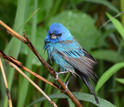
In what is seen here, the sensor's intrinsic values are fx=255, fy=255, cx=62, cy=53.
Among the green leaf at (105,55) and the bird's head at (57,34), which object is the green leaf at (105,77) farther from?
the green leaf at (105,55)

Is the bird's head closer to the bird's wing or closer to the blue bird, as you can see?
the blue bird

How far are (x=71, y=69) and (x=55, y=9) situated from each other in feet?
5.61

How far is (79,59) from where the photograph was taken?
2143 millimetres

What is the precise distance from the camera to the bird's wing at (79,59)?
6.81ft

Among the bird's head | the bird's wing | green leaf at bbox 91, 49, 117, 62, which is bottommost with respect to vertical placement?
green leaf at bbox 91, 49, 117, 62

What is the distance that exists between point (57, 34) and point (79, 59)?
0.96 ft

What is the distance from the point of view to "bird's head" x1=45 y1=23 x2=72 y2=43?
2186 mm

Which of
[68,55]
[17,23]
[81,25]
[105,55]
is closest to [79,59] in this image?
[68,55]

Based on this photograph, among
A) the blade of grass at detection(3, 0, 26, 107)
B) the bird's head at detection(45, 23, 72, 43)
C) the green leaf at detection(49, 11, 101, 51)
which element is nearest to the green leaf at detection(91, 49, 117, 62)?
the green leaf at detection(49, 11, 101, 51)

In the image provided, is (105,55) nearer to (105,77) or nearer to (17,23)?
(105,77)

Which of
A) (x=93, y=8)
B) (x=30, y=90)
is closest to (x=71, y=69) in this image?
(x=30, y=90)

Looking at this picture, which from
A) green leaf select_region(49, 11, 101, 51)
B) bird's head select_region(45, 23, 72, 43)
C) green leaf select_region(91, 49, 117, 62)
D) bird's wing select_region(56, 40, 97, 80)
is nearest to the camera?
bird's wing select_region(56, 40, 97, 80)

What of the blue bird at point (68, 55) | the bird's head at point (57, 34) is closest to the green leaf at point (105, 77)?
the blue bird at point (68, 55)

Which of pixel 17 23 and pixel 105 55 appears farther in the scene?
pixel 105 55
